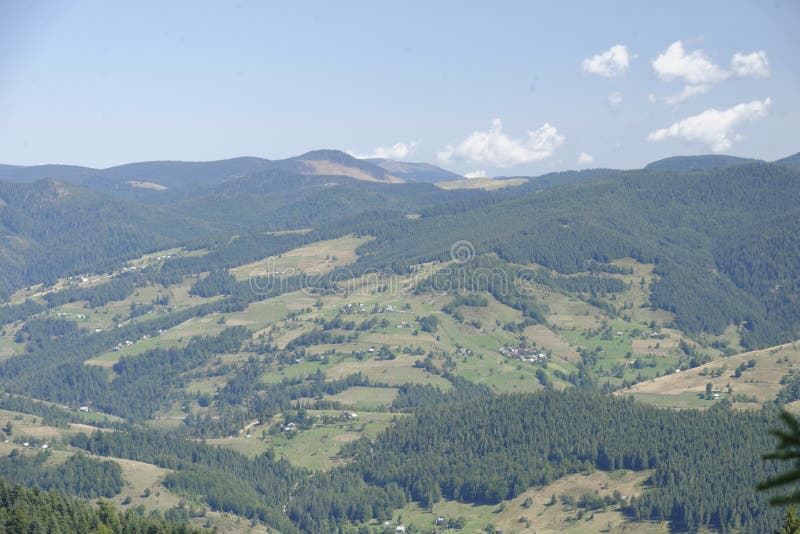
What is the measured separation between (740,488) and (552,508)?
115ft

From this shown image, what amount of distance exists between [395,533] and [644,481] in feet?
159

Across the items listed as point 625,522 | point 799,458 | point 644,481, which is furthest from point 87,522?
point 799,458

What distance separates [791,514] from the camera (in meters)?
69.1

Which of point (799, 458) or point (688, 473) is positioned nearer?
point (799, 458)

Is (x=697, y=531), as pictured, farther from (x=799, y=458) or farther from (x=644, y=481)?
(x=799, y=458)

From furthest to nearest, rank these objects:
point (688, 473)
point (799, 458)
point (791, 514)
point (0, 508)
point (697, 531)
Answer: point (688, 473) → point (697, 531) → point (0, 508) → point (791, 514) → point (799, 458)

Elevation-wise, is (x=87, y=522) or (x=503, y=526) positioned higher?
(x=87, y=522)

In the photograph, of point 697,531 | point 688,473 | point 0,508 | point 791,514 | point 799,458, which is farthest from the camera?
point 688,473

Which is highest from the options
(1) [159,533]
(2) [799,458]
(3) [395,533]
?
(2) [799,458]

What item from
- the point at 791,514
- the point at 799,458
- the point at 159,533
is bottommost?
the point at 159,533

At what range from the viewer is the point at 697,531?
174m

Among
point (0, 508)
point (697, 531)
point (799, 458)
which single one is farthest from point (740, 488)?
point (799, 458)

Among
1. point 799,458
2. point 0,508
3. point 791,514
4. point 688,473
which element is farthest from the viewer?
point 688,473

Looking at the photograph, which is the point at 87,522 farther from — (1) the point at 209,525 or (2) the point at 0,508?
(1) the point at 209,525
